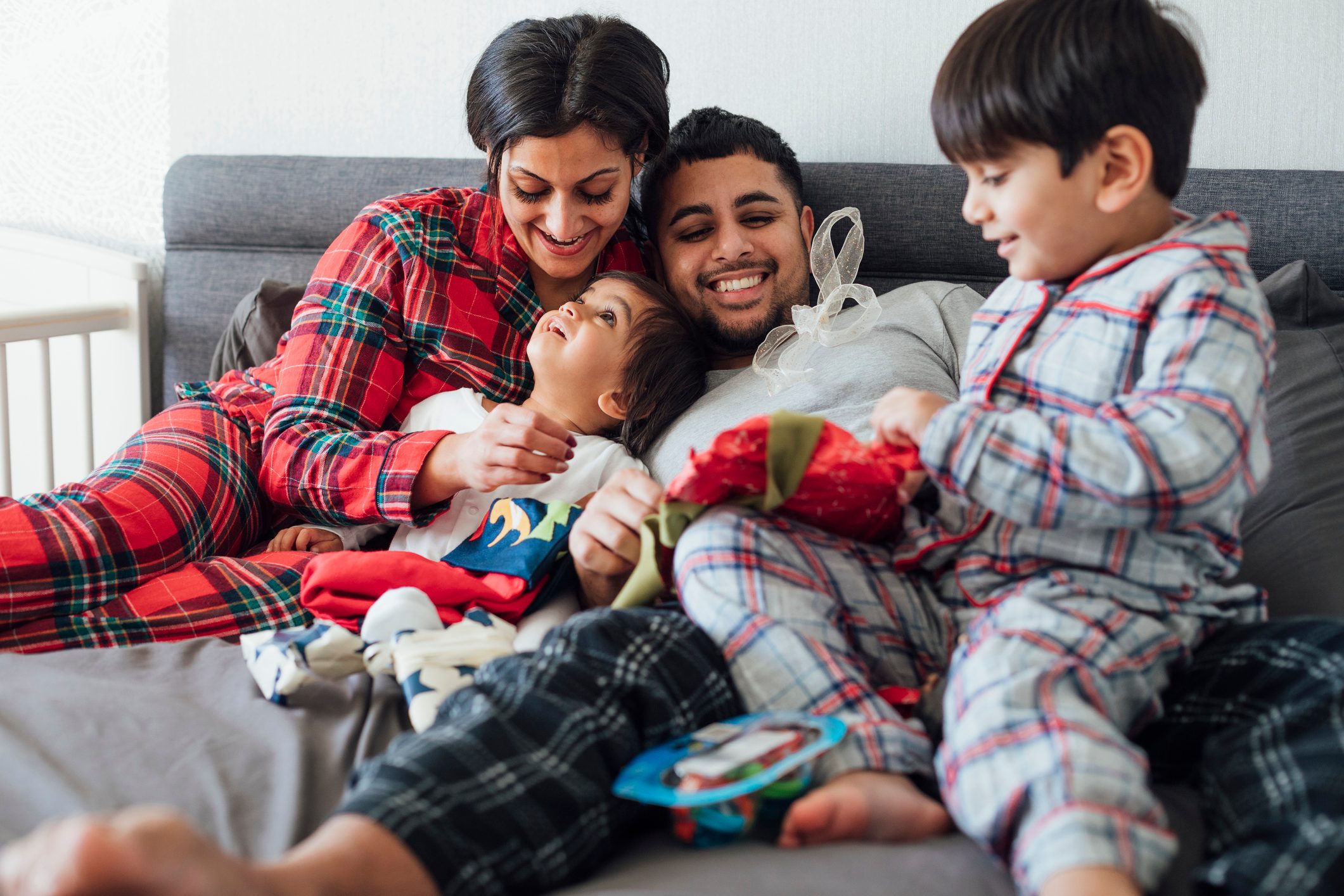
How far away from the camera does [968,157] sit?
95cm

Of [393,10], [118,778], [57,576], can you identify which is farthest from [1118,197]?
[393,10]

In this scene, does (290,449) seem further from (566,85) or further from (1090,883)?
(1090,883)

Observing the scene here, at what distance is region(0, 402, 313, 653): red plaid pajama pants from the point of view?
1239mm

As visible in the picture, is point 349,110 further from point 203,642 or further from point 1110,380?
point 1110,380

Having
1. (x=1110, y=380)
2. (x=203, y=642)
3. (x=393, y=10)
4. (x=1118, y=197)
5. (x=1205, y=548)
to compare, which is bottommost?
(x=203, y=642)

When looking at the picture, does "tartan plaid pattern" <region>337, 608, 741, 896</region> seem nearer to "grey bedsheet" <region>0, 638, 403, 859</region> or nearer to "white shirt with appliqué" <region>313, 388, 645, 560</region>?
"grey bedsheet" <region>0, 638, 403, 859</region>

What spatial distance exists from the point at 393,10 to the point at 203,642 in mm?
1445

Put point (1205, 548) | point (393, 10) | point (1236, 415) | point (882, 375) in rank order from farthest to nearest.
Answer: point (393, 10) < point (882, 375) < point (1205, 548) < point (1236, 415)

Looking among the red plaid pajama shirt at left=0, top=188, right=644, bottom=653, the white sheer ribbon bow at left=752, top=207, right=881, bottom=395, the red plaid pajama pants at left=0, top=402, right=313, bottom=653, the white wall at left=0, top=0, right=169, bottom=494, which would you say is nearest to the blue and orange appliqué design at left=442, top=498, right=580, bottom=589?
the red plaid pajama shirt at left=0, top=188, right=644, bottom=653

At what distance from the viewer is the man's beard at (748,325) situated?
5.20 feet

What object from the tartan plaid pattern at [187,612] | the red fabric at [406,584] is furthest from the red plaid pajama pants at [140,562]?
the red fabric at [406,584]

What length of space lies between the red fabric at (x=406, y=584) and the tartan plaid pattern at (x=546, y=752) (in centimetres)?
28

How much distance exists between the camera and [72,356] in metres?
2.36

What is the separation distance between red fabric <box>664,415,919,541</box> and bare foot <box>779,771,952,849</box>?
28 centimetres
